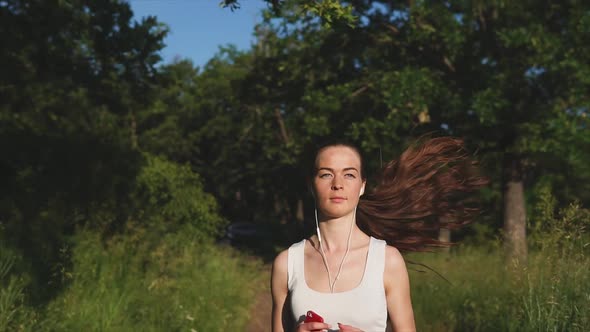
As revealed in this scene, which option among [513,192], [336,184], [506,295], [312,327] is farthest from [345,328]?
[513,192]

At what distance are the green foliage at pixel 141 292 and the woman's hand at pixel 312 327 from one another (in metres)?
3.57

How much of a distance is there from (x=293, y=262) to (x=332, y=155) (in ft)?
2.02

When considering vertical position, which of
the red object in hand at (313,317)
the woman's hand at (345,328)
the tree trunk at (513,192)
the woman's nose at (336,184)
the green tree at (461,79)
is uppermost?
the green tree at (461,79)

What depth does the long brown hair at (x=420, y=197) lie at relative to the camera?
4.52 metres

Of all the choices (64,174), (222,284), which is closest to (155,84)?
(64,174)

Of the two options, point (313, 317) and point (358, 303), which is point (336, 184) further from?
point (313, 317)

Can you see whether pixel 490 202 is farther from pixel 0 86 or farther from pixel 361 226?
pixel 361 226

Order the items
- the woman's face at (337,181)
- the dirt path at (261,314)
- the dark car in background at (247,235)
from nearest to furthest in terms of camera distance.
A: the woman's face at (337,181) < the dirt path at (261,314) < the dark car in background at (247,235)

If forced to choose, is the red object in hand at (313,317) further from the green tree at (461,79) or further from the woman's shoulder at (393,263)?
the green tree at (461,79)

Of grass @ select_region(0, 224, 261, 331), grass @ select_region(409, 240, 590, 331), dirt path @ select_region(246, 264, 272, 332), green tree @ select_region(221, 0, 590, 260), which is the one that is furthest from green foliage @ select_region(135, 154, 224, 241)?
grass @ select_region(409, 240, 590, 331)

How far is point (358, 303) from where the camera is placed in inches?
138

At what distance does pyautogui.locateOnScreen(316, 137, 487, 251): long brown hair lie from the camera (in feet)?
14.8

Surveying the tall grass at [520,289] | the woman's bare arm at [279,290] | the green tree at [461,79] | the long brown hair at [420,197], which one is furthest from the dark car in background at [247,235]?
the woman's bare arm at [279,290]

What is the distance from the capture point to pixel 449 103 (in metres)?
16.2
